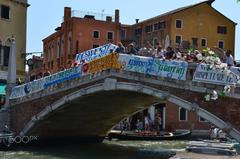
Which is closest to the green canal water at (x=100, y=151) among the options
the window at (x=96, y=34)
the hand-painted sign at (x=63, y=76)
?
the hand-painted sign at (x=63, y=76)

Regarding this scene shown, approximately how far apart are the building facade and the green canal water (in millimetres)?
4324

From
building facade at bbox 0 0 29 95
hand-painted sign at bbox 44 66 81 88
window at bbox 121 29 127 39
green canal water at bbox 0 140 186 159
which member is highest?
window at bbox 121 29 127 39

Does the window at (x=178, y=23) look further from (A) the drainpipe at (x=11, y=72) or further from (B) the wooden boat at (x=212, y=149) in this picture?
(B) the wooden boat at (x=212, y=149)

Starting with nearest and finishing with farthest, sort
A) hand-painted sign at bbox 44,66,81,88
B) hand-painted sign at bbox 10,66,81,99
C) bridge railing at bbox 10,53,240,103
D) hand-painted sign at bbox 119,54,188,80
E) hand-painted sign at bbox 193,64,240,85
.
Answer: hand-painted sign at bbox 193,64,240,85 < bridge railing at bbox 10,53,240,103 < hand-painted sign at bbox 119,54,188,80 < hand-painted sign at bbox 44,66,81,88 < hand-painted sign at bbox 10,66,81,99

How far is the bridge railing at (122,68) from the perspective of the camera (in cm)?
1229

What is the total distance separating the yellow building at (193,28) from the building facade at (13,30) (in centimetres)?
1031

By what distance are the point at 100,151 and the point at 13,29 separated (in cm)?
708

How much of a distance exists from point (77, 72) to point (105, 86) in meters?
1.32

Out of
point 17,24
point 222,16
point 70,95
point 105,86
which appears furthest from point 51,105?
point 222,16

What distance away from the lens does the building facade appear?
21172mm

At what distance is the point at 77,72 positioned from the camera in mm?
15367

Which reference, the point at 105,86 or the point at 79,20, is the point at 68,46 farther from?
the point at 105,86

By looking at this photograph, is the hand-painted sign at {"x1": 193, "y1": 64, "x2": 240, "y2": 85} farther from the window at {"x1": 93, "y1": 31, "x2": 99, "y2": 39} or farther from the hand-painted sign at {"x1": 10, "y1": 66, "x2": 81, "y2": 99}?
the window at {"x1": 93, "y1": 31, "x2": 99, "y2": 39}

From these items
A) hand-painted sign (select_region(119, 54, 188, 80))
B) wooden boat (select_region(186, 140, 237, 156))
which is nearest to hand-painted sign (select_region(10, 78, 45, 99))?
hand-painted sign (select_region(119, 54, 188, 80))
